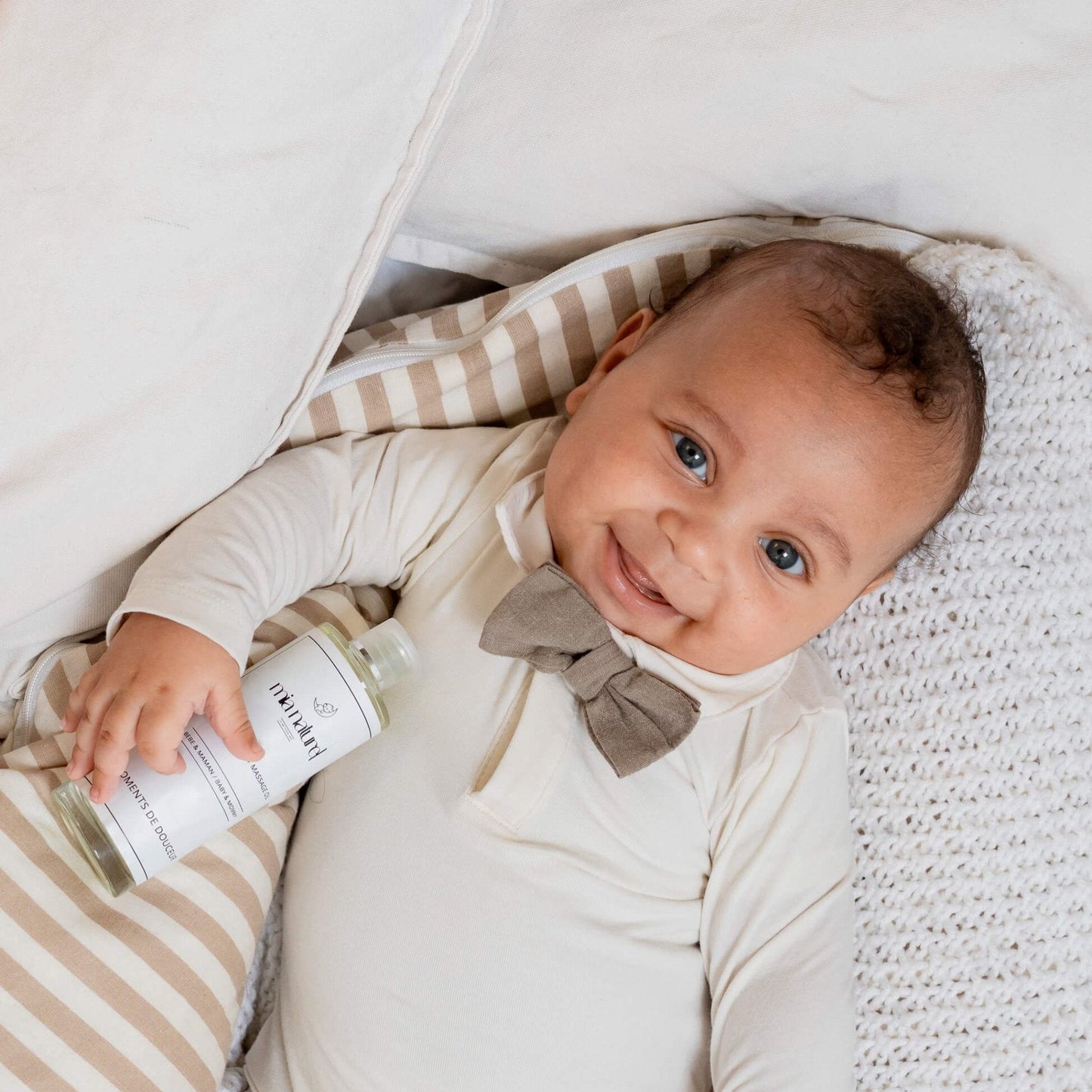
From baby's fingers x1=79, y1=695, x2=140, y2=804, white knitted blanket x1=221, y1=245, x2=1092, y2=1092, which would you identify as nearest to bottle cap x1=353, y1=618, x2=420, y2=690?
baby's fingers x1=79, y1=695, x2=140, y2=804

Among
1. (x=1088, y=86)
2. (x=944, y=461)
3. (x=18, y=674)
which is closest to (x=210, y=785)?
(x=18, y=674)

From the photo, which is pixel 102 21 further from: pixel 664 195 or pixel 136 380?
pixel 664 195

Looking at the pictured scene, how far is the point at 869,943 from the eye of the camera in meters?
1.23

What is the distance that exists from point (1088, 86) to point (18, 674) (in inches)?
50.3

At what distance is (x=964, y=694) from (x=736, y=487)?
1.38 ft

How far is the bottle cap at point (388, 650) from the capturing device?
41.4 inches

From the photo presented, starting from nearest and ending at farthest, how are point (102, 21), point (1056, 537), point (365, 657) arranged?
1. point (102, 21)
2. point (365, 657)
3. point (1056, 537)

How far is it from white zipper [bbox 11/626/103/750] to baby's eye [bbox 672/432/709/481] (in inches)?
26.7

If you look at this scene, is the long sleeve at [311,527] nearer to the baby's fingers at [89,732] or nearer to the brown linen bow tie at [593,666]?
the baby's fingers at [89,732]

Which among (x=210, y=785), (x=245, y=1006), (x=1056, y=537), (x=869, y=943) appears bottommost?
(x=869, y=943)

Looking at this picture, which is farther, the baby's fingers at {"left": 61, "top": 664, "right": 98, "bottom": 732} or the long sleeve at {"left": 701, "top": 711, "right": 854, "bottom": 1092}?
the long sleeve at {"left": 701, "top": 711, "right": 854, "bottom": 1092}

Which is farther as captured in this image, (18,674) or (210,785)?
(18,674)

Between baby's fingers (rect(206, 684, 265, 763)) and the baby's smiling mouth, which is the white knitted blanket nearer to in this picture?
the baby's smiling mouth

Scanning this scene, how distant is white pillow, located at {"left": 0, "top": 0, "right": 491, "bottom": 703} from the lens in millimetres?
902
